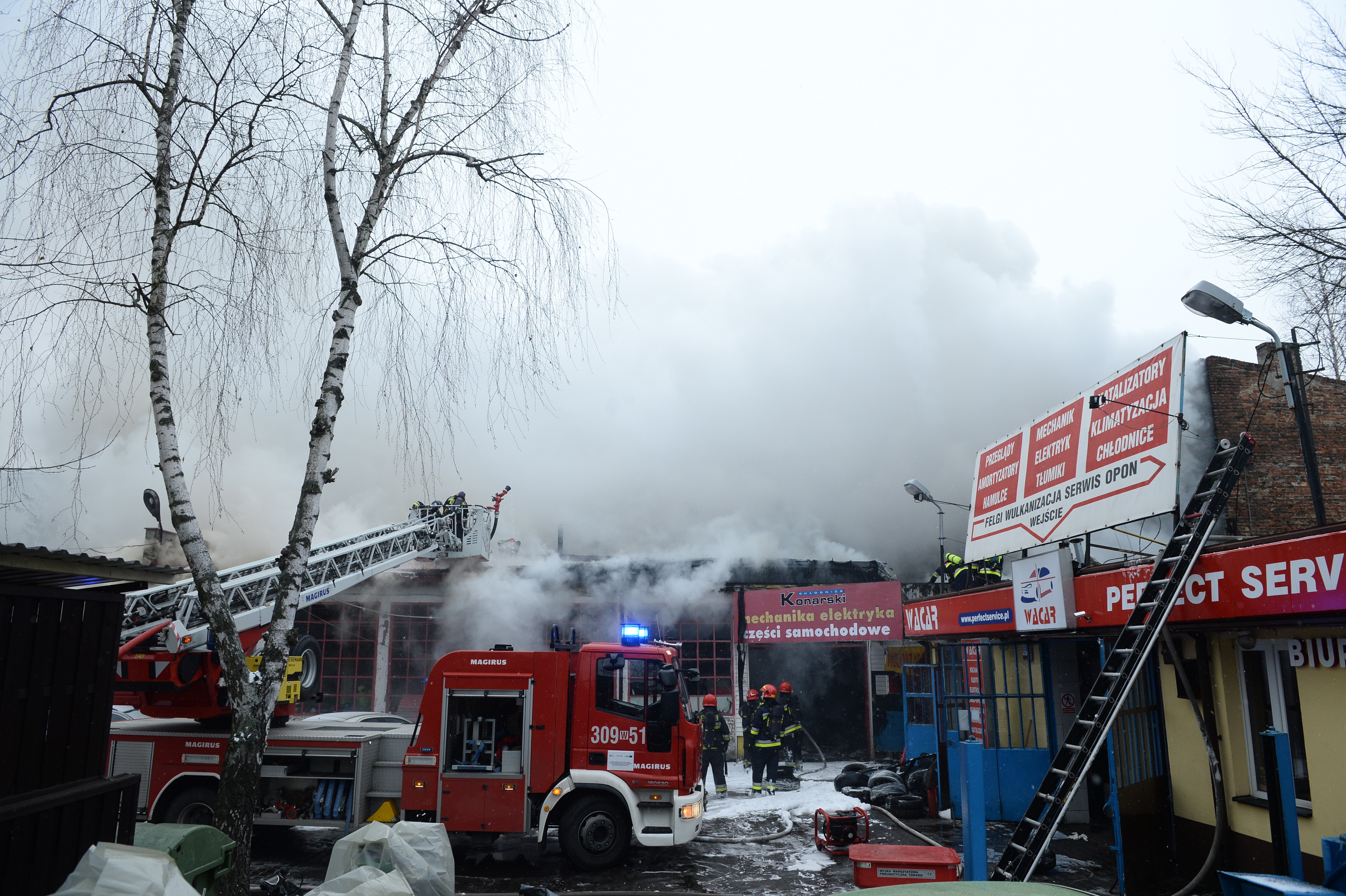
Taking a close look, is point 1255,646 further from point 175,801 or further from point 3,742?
point 175,801

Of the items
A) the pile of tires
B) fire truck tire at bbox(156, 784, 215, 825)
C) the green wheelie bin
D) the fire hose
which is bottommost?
the fire hose

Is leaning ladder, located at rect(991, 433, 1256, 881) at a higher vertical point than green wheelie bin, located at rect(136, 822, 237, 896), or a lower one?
higher

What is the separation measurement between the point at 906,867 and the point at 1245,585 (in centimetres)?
336

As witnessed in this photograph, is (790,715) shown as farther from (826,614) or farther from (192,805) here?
(192,805)

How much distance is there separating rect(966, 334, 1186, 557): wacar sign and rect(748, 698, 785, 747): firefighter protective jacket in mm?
4132

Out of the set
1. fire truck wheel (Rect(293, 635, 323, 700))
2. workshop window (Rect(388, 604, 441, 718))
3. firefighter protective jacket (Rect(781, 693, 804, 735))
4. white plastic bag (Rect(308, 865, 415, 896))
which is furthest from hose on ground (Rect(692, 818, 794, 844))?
workshop window (Rect(388, 604, 441, 718))

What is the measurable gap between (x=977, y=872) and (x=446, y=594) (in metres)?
14.5

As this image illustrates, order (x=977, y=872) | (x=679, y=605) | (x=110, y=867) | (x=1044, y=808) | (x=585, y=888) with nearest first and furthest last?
(x=110, y=867)
(x=977, y=872)
(x=1044, y=808)
(x=585, y=888)
(x=679, y=605)

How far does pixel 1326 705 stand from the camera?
21.6 ft

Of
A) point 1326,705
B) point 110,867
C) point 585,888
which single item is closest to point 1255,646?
point 1326,705

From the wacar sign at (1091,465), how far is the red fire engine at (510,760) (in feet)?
16.9

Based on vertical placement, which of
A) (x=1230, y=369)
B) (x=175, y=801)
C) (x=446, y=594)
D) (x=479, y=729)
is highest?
(x=1230, y=369)

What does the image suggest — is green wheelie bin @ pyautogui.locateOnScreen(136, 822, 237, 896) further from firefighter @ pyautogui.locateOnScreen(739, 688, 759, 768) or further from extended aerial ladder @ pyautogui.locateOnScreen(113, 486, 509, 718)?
firefighter @ pyautogui.locateOnScreen(739, 688, 759, 768)

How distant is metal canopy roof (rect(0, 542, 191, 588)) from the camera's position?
4.17 m
